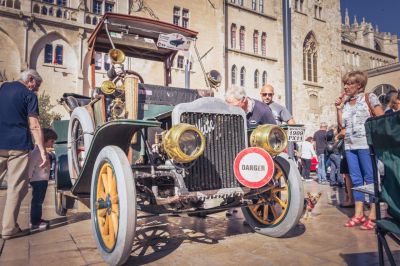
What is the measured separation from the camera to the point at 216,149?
2969 mm

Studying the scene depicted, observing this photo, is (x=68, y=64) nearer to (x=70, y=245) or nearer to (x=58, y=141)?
(x=58, y=141)

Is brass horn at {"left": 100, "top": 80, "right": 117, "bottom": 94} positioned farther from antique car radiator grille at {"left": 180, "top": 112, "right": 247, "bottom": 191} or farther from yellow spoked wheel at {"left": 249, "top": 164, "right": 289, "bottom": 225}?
yellow spoked wheel at {"left": 249, "top": 164, "right": 289, "bottom": 225}

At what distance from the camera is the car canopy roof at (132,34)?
4.48m

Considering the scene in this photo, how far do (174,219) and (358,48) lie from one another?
42.4 m

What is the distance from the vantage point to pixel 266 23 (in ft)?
95.3

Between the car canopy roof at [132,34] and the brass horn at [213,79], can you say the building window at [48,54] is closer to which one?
the car canopy roof at [132,34]

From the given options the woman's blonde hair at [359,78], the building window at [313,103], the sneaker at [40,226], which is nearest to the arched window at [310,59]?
the building window at [313,103]

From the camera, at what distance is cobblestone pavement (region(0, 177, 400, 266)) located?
8.60ft

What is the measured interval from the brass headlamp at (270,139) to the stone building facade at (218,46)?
2242 millimetres

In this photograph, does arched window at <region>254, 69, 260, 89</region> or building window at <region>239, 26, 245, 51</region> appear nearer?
building window at <region>239, 26, 245, 51</region>

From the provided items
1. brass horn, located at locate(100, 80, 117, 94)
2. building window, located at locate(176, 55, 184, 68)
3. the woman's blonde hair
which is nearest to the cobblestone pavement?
brass horn, located at locate(100, 80, 117, 94)

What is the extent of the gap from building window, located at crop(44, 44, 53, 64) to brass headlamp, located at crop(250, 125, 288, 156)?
60.4 ft

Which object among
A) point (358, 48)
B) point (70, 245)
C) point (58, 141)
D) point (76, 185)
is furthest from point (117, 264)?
point (358, 48)

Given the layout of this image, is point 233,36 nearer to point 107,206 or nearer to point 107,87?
point 107,87
